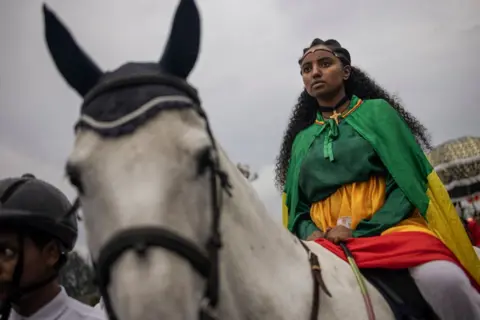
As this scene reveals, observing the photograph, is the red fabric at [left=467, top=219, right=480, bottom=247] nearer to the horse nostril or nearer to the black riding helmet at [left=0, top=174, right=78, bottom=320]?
the black riding helmet at [left=0, top=174, right=78, bottom=320]

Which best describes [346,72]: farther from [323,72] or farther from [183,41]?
[183,41]

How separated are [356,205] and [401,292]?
697 mm

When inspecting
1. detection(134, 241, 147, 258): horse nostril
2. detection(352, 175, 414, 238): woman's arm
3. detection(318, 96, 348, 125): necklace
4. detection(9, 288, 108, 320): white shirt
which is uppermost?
detection(318, 96, 348, 125): necklace

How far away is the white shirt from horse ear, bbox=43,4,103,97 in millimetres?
1647

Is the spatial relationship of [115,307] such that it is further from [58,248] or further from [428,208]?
[428,208]

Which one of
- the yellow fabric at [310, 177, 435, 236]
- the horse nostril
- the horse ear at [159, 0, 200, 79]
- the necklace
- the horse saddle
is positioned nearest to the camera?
the horse nostril

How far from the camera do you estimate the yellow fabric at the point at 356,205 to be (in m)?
3.47

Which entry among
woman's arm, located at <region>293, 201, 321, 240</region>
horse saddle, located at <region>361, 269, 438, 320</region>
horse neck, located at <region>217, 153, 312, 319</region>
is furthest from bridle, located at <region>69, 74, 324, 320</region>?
woman's arm, located at <region>293, 201, 321, 240</region>

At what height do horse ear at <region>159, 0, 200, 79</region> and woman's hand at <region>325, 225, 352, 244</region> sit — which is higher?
horse ear at <region>159, 0, 200, 79</region>

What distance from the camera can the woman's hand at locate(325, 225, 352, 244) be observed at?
3145 millimetres

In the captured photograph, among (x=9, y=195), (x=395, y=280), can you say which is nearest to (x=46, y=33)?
(x=9, y=195)

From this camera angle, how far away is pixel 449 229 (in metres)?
3.37

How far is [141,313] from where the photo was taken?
156 centimetres

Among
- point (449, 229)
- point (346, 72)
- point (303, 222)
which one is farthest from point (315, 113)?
point (449, 229)
